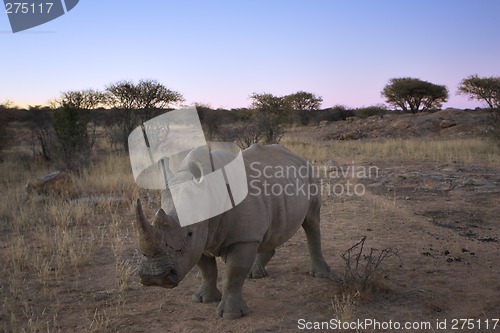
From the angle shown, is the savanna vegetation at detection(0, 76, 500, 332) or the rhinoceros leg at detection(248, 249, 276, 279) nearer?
the savanna vegetation at detection(0, 76, 500, 332)

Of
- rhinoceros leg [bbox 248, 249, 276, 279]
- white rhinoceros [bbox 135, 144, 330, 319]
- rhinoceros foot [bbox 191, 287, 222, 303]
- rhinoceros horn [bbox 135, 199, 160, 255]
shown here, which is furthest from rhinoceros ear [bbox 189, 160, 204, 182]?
rhinoceros leg [bbox 248, 249, 276, 279]

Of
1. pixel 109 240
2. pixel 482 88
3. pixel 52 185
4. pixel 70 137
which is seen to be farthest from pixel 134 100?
pixel 482 88

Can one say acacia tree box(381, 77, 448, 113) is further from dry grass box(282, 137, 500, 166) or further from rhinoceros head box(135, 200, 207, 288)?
rhinoceros head box(135, 200, 207, 288)

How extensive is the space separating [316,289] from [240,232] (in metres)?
1.36

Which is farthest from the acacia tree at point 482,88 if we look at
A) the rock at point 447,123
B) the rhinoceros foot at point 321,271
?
the rhinoceros foot at point 321,271

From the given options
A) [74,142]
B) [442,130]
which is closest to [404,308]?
[74,142]

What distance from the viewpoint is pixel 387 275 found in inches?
191

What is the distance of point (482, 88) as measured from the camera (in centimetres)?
3394

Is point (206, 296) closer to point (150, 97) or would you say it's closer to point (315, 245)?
point (315, 245)

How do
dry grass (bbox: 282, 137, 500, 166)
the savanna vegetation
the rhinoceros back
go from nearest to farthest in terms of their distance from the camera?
the rhinoceros back, the savanna vegetation, dry grass (bbox: 282, 137, 500, 166)

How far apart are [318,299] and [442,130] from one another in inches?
894

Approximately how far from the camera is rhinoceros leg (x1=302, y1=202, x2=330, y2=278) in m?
4.95

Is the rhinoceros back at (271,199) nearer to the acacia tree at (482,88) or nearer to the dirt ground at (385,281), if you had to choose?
the dirt ground at (385,281)

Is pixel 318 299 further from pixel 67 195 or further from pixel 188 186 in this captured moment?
pixel 67 195
